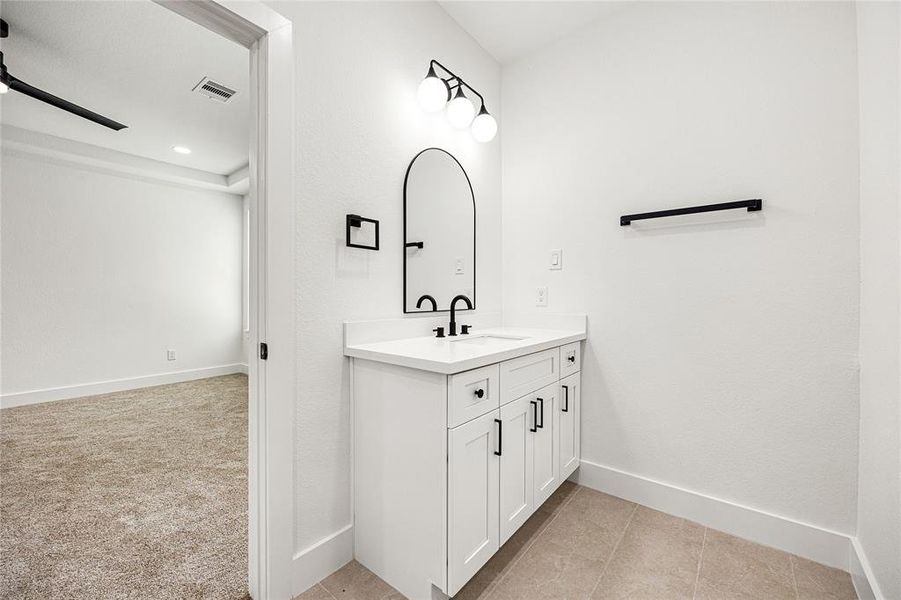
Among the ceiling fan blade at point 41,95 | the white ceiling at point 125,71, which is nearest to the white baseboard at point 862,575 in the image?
the white ceiling at point 125,71

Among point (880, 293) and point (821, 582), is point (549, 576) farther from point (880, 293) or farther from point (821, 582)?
point (880, 293)

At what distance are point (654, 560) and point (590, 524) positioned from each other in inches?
11.6

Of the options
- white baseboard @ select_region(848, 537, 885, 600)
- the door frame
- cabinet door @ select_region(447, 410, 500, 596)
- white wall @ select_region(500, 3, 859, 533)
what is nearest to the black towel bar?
white wall @ select_region(500, 3, 859, 533)

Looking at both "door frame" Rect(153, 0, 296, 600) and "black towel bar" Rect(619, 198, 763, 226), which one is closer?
"door frame" Rect(153, 0, 296, 600)

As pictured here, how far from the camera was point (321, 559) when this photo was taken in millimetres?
1402

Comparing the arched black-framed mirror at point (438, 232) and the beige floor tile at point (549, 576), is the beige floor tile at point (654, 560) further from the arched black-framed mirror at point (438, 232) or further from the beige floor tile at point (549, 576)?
the arched black-framed mirror at point (438, 232)

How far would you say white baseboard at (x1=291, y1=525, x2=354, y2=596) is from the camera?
4.39 ft

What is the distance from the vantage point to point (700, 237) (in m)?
Answer: 1.78

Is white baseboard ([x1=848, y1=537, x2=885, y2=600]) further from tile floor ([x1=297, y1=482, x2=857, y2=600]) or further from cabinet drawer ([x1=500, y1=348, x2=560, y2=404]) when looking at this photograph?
cabinet drawer ([x1=500, y1=348, x2=560, y2=404])

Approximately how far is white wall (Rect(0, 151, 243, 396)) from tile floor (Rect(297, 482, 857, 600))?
4219 mm

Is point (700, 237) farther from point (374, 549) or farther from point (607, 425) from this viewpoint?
point (374, 549)

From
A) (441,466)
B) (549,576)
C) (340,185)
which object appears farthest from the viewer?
(340,185)

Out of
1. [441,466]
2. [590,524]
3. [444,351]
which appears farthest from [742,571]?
[444,351]

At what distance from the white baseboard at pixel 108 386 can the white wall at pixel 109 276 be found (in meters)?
0.05
